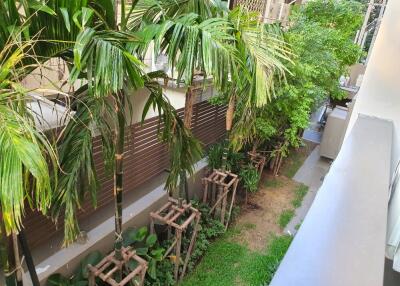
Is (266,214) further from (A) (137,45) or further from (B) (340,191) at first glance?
(A) (137,45)

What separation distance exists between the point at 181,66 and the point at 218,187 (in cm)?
324

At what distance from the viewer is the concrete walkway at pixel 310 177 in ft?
18.3

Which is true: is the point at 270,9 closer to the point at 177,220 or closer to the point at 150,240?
the point at 177,220

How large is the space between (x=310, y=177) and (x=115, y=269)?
543 cm

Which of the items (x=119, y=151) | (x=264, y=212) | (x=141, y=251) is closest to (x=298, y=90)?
(x=264, y=212)

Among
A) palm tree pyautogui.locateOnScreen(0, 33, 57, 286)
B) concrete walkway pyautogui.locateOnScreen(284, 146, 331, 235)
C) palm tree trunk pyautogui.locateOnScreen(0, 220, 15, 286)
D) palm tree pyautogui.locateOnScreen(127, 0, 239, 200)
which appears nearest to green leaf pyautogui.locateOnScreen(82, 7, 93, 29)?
palm tree pyautogui.locateOnScreen(0, 33, 57, 286)

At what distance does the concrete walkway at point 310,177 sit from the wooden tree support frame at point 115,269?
9.79 feet

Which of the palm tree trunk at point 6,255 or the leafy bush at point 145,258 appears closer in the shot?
the palm tree trunk at point 6,255

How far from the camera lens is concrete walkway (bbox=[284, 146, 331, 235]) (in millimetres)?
5580

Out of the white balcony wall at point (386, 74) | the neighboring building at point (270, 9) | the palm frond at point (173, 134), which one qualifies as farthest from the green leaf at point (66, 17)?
the neighboring building at point (270, 9)

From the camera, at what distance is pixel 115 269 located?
2.83m

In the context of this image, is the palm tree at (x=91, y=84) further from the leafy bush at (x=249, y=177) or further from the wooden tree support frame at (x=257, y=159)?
the wooden tree support frame at (x=257, y=159)

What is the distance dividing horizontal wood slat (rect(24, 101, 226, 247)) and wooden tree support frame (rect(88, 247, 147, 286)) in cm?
56

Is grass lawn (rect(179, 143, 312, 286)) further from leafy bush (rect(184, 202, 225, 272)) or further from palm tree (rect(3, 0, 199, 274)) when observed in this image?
palm tree (rect(3, 0, 199, 274))
